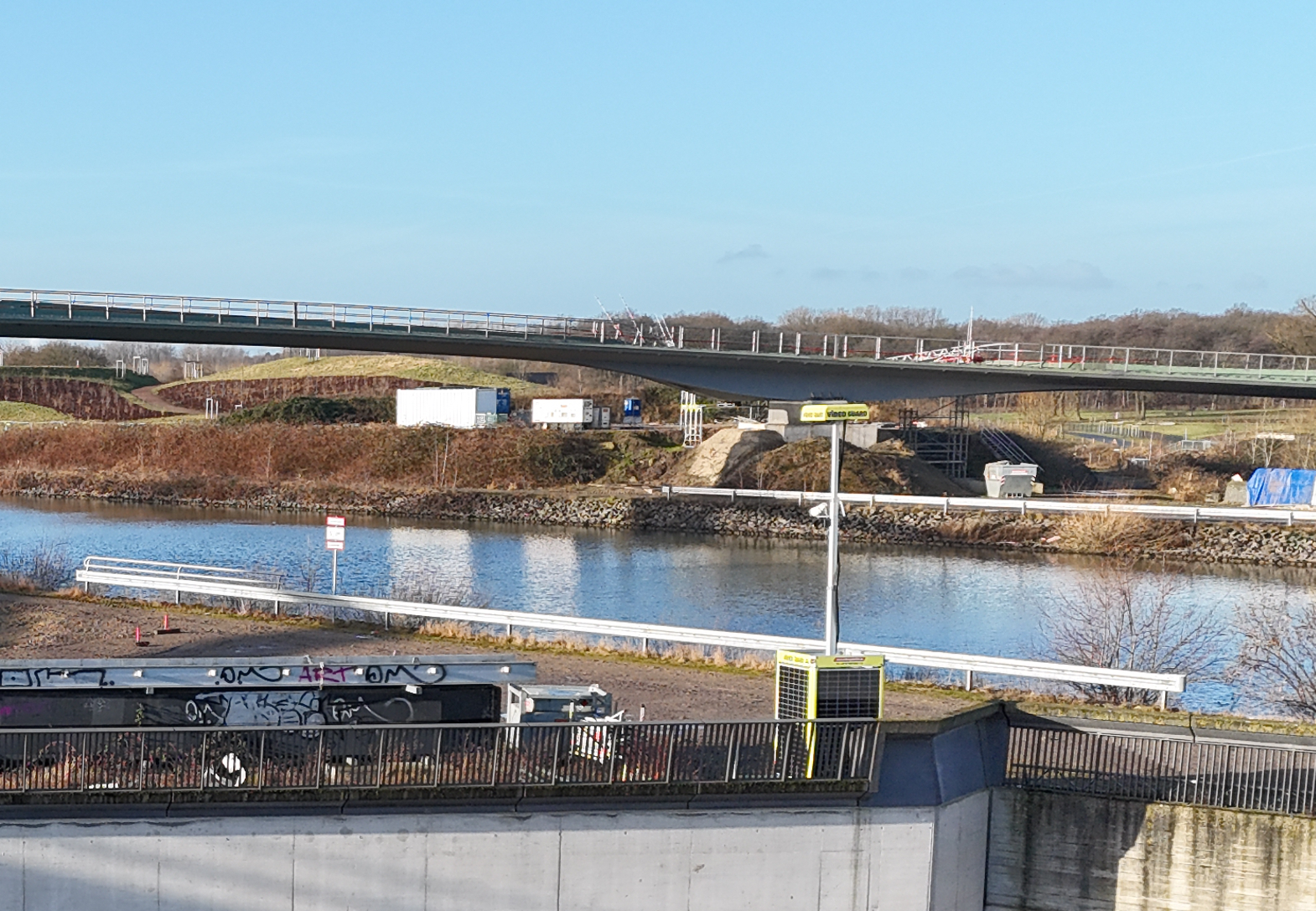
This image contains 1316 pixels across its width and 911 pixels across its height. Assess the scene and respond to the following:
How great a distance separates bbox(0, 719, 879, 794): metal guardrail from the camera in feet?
56.1

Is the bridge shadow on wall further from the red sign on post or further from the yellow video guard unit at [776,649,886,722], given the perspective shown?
the red sign on post

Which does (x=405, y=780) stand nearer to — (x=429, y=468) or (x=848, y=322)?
(x=429, y=468)

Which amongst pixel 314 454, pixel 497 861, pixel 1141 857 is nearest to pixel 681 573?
pixel 1141 857

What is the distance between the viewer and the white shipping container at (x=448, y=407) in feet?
319

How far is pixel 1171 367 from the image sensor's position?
232 ft

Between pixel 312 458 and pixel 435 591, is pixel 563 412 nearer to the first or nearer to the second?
pixel 312 458

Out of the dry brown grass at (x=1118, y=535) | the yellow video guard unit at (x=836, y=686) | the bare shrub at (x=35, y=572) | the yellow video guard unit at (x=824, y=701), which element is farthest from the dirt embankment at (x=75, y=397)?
the yellow video guard unit at (x=836, y=686)

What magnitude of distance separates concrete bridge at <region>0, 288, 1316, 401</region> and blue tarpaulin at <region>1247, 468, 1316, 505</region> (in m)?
3.91

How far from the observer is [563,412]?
97.0 m

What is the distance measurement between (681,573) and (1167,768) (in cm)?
3553

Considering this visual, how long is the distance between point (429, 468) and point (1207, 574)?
4899cm

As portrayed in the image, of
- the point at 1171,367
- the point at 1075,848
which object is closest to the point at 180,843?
the point at 1075,848

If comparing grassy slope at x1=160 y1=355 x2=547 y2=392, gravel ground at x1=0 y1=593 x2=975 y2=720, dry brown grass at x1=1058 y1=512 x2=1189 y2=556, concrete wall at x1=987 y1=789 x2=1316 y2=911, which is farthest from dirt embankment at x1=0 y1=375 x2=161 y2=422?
concrete wall at x1=987 y1=789 x2=1316 y2=911

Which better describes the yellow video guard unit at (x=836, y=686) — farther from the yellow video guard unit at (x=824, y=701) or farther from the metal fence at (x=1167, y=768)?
the metal fence at (x=1167, y=768)
